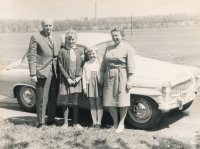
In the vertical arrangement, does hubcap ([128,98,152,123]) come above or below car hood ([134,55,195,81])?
below

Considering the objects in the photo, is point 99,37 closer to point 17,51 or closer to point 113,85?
point 113,85

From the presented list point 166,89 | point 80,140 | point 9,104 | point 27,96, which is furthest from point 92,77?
point 9,104

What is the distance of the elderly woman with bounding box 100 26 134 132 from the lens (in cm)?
466

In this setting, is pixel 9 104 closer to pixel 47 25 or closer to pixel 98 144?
pixel 47 25

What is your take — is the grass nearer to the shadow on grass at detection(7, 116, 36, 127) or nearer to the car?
the car

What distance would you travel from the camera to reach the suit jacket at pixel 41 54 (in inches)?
190

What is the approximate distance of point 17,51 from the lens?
1708 centimetres

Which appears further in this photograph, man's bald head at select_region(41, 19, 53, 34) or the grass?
man's bald head at select_region(41, 19, 53, 34)

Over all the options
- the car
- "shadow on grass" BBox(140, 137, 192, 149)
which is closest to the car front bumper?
the car

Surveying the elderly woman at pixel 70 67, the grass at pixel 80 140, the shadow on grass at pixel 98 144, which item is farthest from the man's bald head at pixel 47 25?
the shadow on grass at pixel 98 144

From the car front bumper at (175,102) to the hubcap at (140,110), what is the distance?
262 millimetres

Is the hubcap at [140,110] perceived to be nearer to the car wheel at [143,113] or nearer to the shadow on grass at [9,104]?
the car wheel at [143,113]

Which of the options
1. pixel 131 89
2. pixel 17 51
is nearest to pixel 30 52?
pixel 131 89

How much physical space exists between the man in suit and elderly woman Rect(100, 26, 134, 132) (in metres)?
0.91
